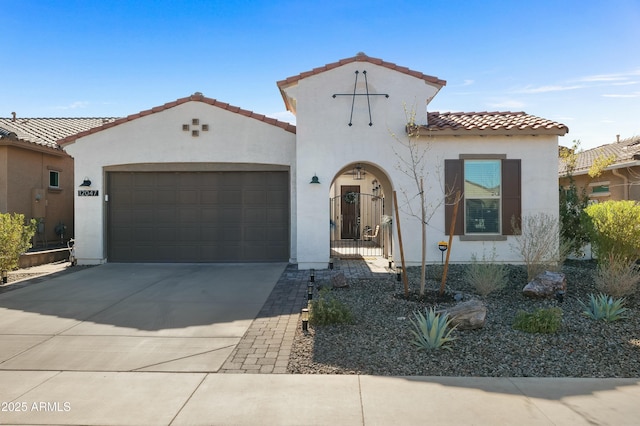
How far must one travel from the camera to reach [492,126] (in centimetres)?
1074

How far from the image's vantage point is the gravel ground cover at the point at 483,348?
4754 mm

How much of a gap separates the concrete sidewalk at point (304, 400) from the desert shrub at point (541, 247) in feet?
14.4

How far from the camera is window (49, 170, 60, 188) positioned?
15.8 metres

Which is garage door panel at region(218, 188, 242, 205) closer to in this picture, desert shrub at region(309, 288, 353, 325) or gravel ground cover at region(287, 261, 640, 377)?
gravel ground cover at region(287, 261, 640, 377)

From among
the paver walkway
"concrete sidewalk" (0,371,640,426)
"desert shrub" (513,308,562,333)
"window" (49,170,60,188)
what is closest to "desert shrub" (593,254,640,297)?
"desert shrub" (513,308,562,333)

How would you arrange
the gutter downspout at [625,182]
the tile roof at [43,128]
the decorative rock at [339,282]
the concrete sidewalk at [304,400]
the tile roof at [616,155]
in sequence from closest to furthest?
the concrete sidewalk at [304,400], the decorative rock at [339,282], the tile roof at [43,128], the tile roof at [616,155], the gutter downspout at [625,182]

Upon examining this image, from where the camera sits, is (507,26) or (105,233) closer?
(507,26)

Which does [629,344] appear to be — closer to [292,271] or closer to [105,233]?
[292,271]

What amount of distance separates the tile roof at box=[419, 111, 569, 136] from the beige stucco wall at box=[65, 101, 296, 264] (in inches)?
156

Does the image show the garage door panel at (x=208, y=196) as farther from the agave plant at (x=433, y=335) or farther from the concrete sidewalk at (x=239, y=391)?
the agave plant at (x=433, y=335)

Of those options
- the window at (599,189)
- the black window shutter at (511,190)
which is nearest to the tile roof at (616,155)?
the window at (599,189)

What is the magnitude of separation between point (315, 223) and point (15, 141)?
1010 cm

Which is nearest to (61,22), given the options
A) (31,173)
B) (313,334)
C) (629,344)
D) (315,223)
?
(31,173)

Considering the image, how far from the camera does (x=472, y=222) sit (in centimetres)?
1099
